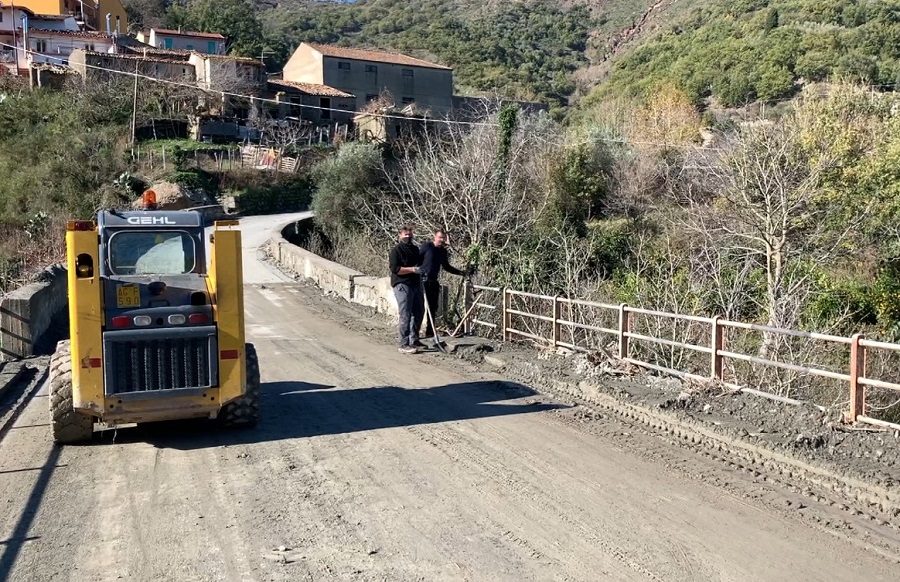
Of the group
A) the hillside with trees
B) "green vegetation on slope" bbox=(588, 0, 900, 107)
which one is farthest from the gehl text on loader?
"green vegetation on slope" bbox=(588, 0, 900, 107)

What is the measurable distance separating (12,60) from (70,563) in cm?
6213

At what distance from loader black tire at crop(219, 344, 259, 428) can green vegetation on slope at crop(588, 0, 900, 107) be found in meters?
46.2

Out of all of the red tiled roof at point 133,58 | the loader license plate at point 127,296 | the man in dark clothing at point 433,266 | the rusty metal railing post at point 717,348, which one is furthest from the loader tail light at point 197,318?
the red tiled roof at point 133,58

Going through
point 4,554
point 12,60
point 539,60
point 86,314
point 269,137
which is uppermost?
point 539,60

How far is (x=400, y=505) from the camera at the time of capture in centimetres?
611

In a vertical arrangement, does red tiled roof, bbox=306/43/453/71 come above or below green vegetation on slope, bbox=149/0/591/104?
below

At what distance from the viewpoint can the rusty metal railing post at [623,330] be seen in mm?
10812

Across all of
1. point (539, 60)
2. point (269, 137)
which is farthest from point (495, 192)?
point (539, 60)

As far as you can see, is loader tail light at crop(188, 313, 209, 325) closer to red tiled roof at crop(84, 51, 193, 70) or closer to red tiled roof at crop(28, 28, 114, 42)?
red tiled roof at crop(84, 51, 193, 70)

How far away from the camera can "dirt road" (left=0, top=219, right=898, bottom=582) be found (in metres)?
5.05

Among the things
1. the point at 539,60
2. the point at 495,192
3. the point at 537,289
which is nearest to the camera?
the point at 537,289

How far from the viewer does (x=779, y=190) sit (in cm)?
1720

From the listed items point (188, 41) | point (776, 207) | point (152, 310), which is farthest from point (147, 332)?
point (188, 41)

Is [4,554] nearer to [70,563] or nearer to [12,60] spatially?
[70,563]
